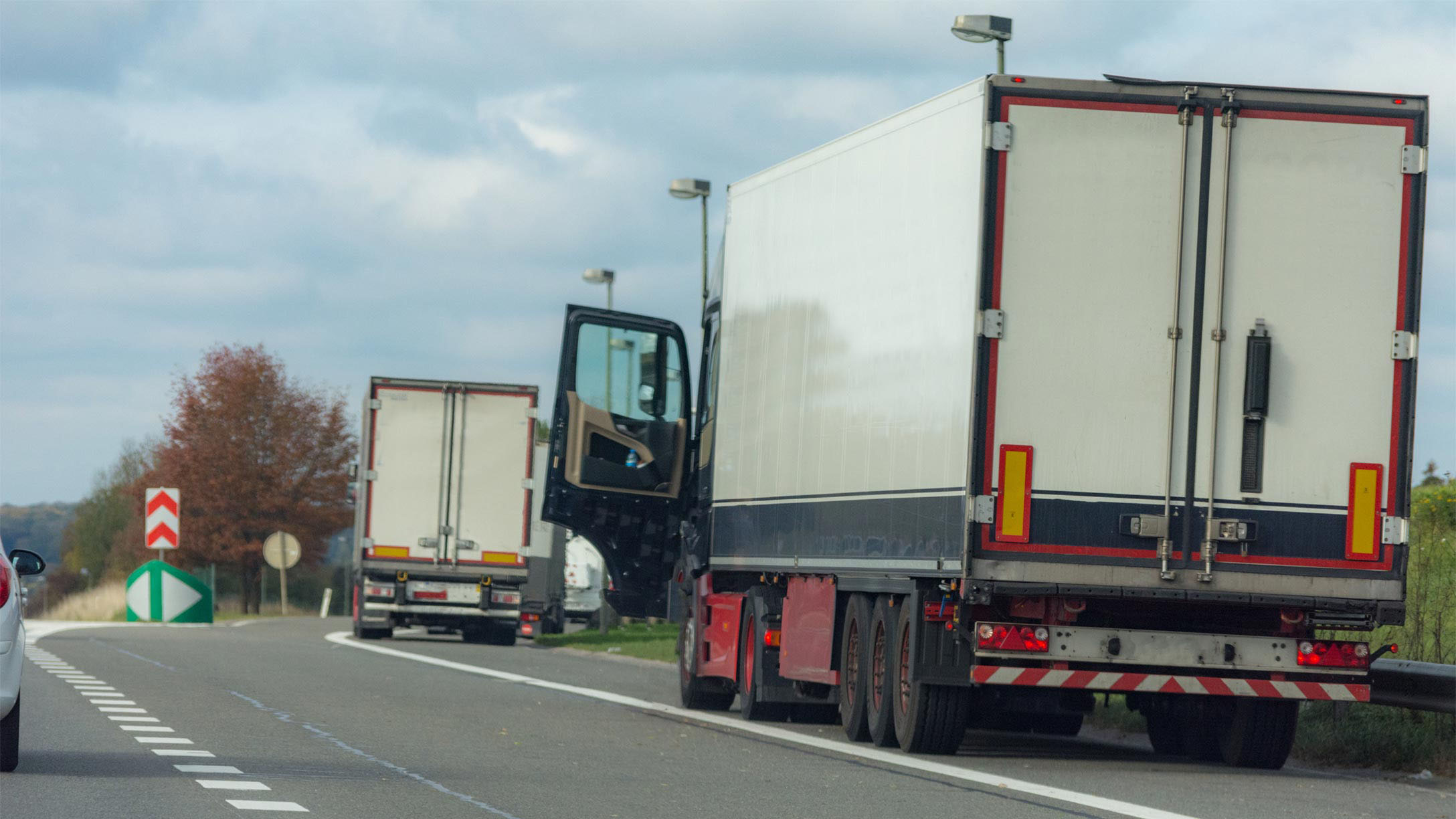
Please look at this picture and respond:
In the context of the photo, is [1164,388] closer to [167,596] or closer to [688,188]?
[688,188]

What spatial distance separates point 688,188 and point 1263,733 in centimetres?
1686

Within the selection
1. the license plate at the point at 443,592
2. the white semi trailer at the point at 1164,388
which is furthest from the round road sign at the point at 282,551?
the white semi trailer at the point at 1164,388

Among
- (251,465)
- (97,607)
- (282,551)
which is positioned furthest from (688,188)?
(251,465)

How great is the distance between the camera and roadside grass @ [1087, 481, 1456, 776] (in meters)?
13.4

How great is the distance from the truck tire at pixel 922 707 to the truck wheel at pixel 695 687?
4.79 m

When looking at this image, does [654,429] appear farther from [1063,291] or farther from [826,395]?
[1063,291]

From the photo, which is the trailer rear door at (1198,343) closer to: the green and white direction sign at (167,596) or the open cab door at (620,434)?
the open cab door at (620,434)

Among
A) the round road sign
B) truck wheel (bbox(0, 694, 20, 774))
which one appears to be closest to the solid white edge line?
truck wheel (bbox(0, 694, 20, 774))

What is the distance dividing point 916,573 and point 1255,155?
10.1 ft

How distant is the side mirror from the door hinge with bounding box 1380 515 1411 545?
7356 mm

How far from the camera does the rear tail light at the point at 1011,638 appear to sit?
40.1 feet

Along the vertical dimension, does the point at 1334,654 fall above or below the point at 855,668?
above

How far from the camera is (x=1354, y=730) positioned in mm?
14227

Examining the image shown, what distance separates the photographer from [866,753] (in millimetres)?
13383
